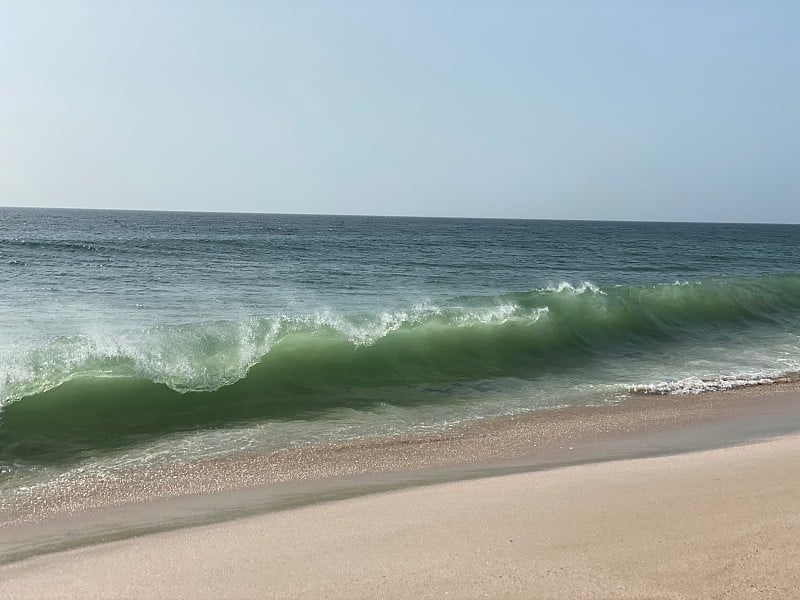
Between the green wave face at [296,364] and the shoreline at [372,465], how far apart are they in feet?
5.37

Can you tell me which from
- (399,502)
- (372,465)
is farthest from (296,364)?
(399,502)

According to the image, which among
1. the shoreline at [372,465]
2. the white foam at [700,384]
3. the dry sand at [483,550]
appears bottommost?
the shoreline at [372,465]

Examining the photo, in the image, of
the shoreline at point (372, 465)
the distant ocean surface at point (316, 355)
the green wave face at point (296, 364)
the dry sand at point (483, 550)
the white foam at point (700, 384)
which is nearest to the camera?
the dry sand at point (483, 550)

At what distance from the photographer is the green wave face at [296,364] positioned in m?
7.74

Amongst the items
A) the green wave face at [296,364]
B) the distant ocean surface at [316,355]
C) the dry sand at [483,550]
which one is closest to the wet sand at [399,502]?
the dry sand at [483,550]

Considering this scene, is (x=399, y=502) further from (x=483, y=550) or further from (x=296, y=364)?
(x=296, y=364)

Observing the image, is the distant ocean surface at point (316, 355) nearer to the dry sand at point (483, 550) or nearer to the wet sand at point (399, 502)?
the wet sand at point (399, 502)

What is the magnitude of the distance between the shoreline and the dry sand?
15.7 inches

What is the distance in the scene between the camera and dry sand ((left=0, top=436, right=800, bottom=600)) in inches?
139

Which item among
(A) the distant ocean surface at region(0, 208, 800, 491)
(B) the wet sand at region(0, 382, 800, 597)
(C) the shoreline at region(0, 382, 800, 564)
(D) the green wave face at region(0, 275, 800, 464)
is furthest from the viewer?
(D) the green wave face at region(0, 275, 800, 464)

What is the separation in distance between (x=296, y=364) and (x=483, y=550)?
6.87 metres

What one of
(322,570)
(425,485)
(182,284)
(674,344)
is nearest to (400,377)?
(425,485)

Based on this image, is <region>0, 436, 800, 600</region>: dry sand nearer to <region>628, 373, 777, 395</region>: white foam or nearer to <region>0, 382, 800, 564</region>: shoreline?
<region>0, 382, 800, 564</region>: shoreline

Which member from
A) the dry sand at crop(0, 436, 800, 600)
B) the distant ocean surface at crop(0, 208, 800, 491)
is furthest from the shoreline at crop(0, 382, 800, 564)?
the distant ocean surface at crop(0, 208, 800, 491)
